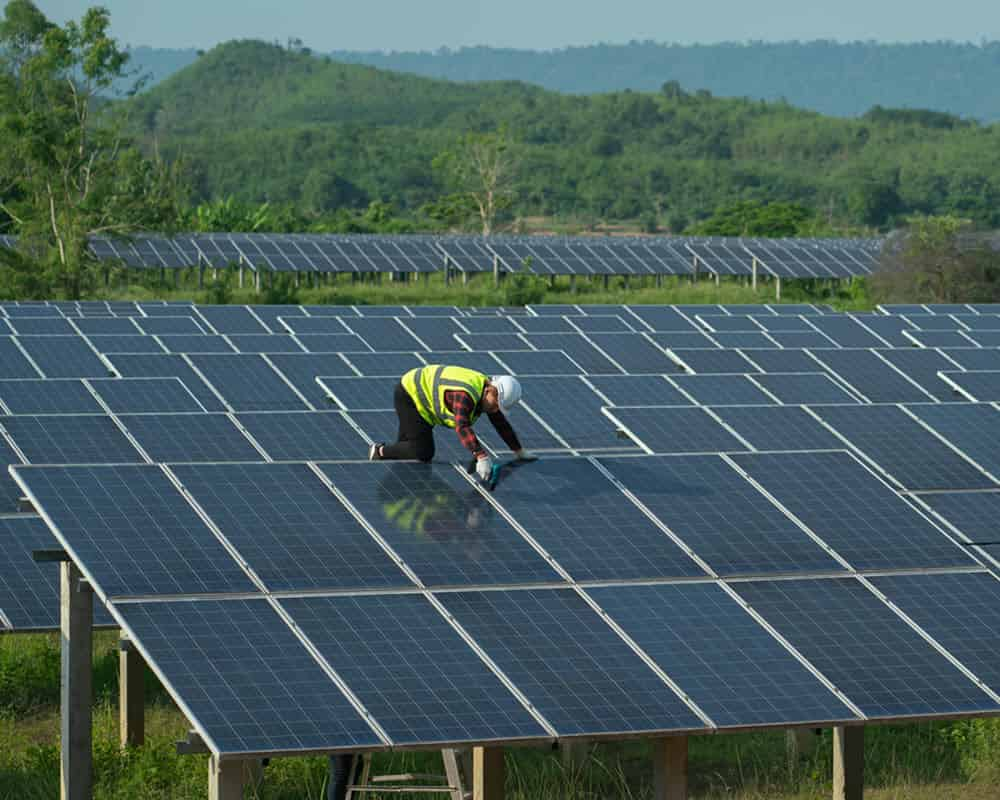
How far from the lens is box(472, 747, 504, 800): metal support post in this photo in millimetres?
11250

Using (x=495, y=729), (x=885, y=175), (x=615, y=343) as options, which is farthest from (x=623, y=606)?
(x=885, y=175)

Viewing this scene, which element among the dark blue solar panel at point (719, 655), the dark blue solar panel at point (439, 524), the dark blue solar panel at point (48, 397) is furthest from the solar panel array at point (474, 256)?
the dark blue solar panel at point (719, 655)

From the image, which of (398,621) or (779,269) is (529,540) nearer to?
(398,621)

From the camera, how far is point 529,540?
39.5 ft

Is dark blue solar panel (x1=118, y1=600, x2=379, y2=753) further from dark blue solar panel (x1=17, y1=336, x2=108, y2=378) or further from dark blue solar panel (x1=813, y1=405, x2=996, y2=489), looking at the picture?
dark blue solar panel (x1=17, y1=336, x2=108, y2=378)

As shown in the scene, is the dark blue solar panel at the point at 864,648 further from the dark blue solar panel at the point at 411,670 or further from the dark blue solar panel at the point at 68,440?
the dark blue solar panel at the point at 68,440

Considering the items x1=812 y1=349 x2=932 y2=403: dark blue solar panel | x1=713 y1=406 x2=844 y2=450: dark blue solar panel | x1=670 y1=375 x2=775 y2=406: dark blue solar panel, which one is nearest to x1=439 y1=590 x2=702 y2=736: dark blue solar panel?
x1=713 y1=406 x2=844 y2=450: dark blue solar panel

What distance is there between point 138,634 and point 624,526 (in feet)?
12.3

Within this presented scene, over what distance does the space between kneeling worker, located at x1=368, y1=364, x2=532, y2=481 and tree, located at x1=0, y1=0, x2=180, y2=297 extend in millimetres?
42714

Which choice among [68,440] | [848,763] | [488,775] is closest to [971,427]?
[848,763]

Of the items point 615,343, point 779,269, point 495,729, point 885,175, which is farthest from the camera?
point 885,175

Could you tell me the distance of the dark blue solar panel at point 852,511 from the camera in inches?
493

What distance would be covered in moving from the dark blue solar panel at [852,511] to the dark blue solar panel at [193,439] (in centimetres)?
579

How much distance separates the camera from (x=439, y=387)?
46.3ft
